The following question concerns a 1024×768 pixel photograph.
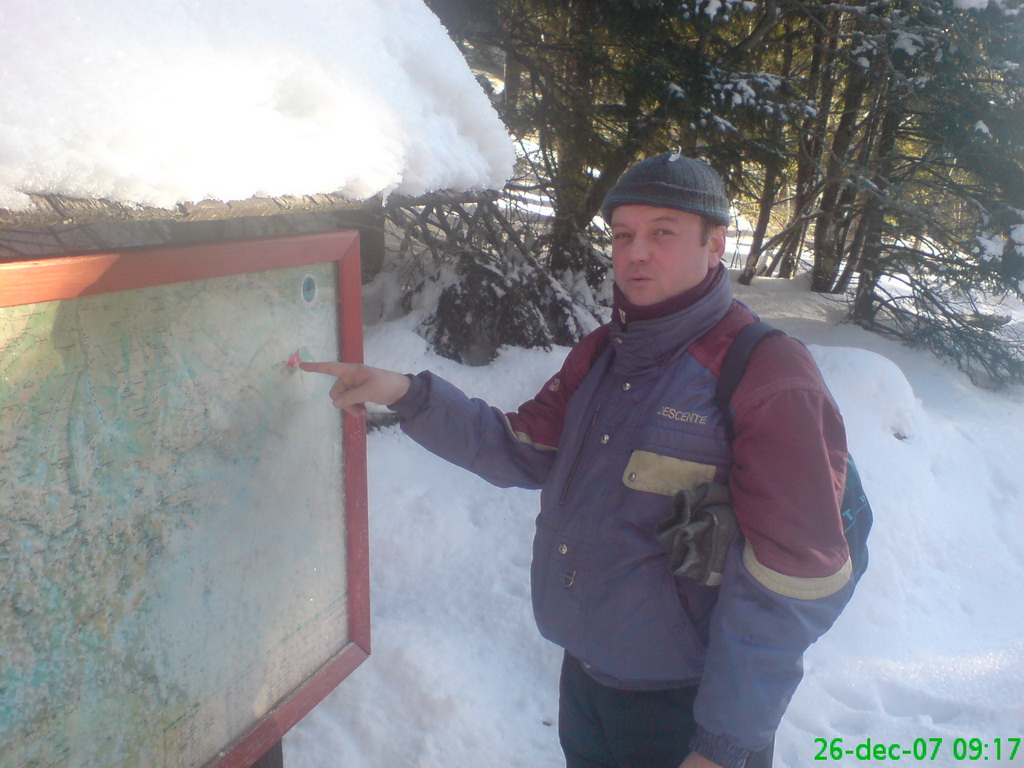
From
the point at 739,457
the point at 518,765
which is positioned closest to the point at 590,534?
the point at 739,457

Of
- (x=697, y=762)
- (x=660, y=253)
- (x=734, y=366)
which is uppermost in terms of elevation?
(x=660, y=253)

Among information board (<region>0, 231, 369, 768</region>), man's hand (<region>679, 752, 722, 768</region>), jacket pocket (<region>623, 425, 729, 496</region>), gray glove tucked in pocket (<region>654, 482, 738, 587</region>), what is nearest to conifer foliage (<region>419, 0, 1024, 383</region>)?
information board (<region>0, 231, 369, 768</region>)

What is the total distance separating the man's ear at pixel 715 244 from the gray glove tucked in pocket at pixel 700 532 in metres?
0.53

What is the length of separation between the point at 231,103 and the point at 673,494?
1054 mm

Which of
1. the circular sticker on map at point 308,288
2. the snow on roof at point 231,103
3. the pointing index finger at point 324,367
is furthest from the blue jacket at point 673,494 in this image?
the snow on roof at point 231,103

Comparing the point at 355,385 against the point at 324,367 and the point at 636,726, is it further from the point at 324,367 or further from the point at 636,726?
the point at 636,726

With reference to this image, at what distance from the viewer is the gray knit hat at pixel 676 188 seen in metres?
1.48

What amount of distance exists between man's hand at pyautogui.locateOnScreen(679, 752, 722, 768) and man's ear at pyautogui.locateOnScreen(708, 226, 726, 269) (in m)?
1.01

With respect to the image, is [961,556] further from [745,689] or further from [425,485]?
[745,689]

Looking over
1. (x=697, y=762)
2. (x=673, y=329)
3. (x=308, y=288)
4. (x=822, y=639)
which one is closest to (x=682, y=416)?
(x=673, y=329)

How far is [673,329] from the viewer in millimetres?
1500

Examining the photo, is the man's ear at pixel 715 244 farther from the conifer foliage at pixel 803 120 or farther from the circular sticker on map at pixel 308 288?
the conifer foliage at pixel 803 120

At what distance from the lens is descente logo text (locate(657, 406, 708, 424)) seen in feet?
4.66
